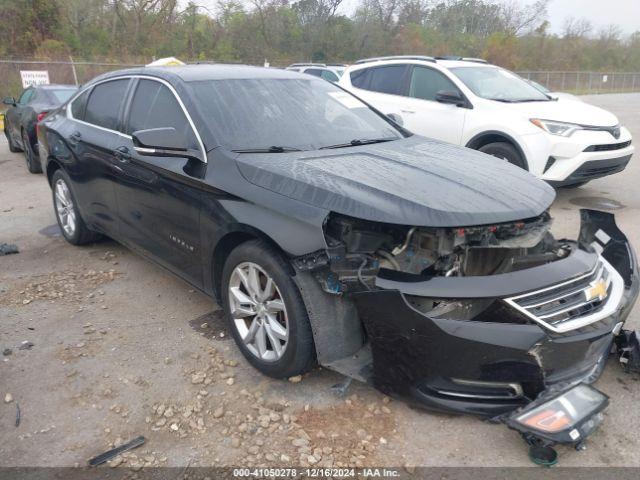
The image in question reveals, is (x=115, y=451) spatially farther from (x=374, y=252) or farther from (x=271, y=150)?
(x=271, y=150)

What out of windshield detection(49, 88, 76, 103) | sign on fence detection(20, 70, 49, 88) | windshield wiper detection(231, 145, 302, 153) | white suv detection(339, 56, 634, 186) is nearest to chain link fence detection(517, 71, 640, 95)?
sign on fence detection(20, 70, 49, 88)

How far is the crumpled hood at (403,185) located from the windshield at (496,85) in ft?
12.7

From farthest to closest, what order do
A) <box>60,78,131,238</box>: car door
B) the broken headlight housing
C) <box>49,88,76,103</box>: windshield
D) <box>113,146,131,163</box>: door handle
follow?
<box>49,88,76,103</box>: windshield, <box>60,78,131,238</box>: car door, <box>113,146,131,163</box>: door handle, the broken headlight housing

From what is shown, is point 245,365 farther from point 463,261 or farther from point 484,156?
point 484,156

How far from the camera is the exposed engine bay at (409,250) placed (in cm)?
253

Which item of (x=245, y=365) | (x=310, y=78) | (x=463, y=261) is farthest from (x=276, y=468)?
(x=310, y=78)

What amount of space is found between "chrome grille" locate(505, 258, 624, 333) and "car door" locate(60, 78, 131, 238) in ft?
10.1

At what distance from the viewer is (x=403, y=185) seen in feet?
9.03

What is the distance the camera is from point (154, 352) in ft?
11.1

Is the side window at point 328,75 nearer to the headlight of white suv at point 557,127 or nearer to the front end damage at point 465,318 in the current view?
the headlight of white suv at point 557,127

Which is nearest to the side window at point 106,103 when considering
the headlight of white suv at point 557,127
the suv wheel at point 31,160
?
the headlight of white suv at point 557,127

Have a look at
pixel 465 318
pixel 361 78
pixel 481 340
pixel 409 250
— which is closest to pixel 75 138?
pixel 409 250

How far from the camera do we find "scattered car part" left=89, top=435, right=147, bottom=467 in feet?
8.09

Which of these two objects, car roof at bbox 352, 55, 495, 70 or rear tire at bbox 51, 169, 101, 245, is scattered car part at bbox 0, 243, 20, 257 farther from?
car roof at bbox 352, 55, 495, 70
